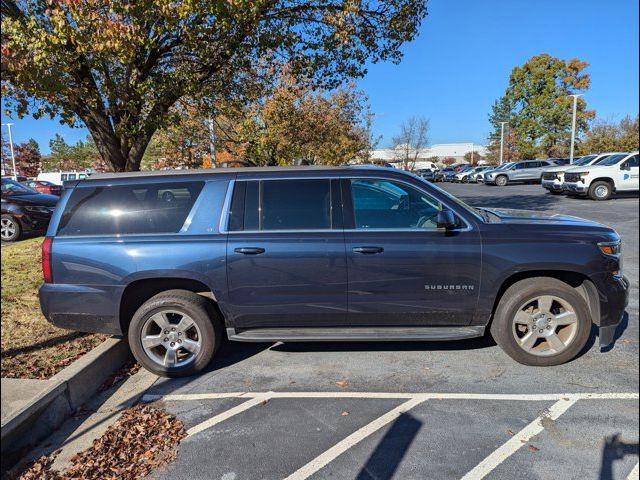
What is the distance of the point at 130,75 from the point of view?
817 cm

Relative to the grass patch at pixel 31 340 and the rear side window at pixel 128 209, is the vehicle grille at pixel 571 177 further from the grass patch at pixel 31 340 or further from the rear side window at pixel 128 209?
the grass patch at pixel 31 340

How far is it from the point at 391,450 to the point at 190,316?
212 centimetres

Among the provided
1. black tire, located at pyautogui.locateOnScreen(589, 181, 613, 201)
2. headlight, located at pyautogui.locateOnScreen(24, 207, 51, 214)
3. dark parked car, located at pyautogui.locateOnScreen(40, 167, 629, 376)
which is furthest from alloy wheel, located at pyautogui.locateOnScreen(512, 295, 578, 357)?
black tire, located at pyautogui.locateOnScreen(589, 181, 613, 201)

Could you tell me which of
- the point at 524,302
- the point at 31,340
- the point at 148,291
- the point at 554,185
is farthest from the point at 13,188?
the point at 554,185

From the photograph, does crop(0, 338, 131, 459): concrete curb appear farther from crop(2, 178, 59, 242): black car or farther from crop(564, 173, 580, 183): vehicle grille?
crop(564, 173, 580, 183): vehicle grille

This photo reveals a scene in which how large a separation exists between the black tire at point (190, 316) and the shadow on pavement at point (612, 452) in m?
3.08

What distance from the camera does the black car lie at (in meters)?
11.5

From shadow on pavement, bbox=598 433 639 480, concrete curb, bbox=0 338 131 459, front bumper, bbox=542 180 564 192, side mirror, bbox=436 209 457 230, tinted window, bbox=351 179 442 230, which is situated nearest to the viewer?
shadow on pavement, bbox=598 433 639 480

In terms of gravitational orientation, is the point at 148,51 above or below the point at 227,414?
above

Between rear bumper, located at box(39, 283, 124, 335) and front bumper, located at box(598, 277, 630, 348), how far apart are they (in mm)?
4251

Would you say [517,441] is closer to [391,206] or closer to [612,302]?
[612,302]

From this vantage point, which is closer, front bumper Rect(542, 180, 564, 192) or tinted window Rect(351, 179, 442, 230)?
tinted window Rect(351, 179, 442, 230)

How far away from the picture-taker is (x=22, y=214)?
1157 cm

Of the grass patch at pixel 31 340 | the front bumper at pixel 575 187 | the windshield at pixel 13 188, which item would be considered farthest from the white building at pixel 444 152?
the grass patch at pixel 31 340
